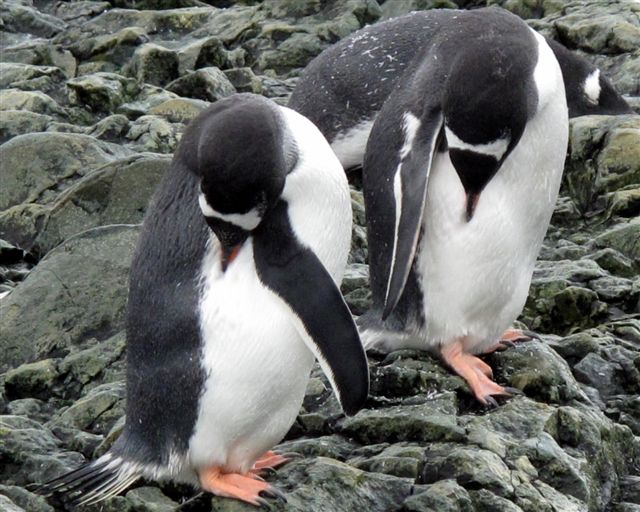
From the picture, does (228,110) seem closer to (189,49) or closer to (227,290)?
(227,290)

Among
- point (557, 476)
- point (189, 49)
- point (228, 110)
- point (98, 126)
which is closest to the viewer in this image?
point (228, 110)

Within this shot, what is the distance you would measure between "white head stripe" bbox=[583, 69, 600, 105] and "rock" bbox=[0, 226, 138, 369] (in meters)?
4.13

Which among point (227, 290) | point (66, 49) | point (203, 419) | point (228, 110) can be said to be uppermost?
point (228, 110)

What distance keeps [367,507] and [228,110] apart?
4.59 feet

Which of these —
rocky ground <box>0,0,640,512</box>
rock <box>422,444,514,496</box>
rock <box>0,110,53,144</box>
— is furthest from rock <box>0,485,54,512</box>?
rock <box>0,110,53,144</box>

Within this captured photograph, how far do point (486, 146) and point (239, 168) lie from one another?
44.4 inches

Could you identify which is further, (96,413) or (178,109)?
(178,109)

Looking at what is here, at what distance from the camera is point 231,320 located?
459 cm

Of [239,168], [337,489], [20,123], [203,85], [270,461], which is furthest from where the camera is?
[203,85]

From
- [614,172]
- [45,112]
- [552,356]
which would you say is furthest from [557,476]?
[45,112]

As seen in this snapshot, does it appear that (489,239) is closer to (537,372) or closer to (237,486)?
(537,372)

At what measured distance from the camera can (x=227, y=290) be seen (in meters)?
4.60

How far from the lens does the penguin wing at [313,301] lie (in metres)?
4.52

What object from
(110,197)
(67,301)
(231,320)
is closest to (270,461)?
(231,320)
